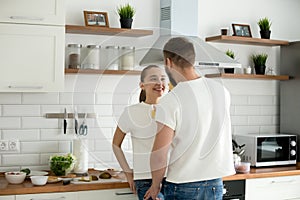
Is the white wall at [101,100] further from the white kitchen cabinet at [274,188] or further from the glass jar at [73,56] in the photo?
the white kitchen cabinet at [274,188]

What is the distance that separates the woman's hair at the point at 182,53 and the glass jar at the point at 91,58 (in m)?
1.13

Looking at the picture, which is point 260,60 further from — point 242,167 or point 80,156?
point 80,156

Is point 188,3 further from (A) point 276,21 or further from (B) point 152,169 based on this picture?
(B) point 152,169

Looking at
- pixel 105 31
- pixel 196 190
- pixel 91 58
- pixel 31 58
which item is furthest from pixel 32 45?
pixel 196 190

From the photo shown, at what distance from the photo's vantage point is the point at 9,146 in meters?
3.79

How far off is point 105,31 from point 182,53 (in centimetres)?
124

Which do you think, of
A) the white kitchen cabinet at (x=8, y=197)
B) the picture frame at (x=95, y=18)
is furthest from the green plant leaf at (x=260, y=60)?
the white kitchen cabinet at (x=8, y=197)

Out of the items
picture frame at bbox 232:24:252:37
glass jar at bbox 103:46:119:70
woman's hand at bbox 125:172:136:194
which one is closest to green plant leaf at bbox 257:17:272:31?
picture frame at bbox 232:24:252:37

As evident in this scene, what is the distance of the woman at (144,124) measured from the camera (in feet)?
9.90

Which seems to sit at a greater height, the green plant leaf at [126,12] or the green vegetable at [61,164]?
the green plant leaf at [126,12]

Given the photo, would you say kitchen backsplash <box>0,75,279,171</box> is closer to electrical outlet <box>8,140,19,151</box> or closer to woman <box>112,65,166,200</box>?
electrical outlet <box>8,140,19,151</box>

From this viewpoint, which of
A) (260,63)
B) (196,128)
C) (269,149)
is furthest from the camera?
(260,63)

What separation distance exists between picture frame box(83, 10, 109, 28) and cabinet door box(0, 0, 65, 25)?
1.26 feet

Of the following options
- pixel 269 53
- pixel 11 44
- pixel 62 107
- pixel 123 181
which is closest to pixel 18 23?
pixel 11 44
